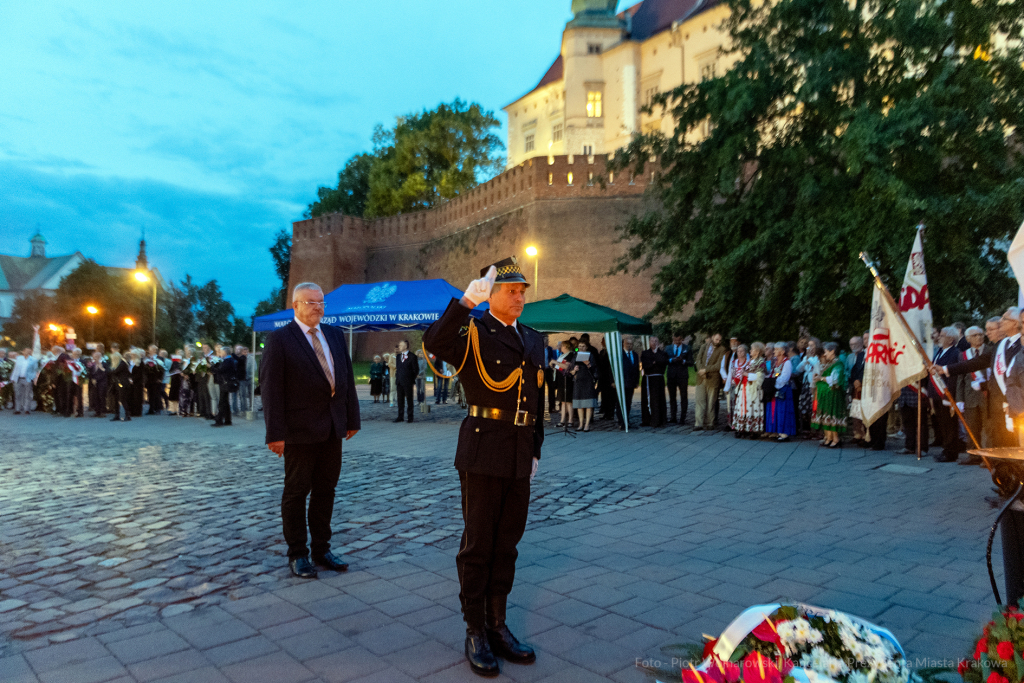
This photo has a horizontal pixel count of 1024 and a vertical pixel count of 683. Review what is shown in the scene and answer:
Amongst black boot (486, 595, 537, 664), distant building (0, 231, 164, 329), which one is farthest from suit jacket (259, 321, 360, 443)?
distant building (0, 231, 164, 329)

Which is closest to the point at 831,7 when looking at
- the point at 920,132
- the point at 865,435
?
the point at 920,132

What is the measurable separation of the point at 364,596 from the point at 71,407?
1817 centimetres

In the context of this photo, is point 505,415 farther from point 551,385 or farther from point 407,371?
point 407,371

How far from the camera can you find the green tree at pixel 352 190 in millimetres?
57125

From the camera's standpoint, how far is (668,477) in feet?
27.2

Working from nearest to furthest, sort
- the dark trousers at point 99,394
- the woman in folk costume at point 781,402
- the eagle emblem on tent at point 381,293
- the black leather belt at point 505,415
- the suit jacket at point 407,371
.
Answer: the black leather belt at point 505,415 → the woman in folk costume at point 781,402 → the eagle emblem on tent at point 381,293 → the suit jacket at point 407,371 → the dark trousers at point 99,394

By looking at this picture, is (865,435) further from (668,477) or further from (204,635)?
(204,635)

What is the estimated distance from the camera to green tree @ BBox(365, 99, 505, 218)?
48.2 m

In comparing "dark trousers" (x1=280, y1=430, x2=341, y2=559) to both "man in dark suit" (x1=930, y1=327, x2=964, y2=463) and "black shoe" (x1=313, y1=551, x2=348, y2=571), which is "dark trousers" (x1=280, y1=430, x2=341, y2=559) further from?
"man in dark suit" (x1=930, y1=327, x2=964, y2=463)

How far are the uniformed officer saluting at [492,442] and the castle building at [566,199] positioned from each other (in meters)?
31.7

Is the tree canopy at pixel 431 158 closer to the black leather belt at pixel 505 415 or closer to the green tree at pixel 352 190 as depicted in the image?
the green tree at pixel 352 190

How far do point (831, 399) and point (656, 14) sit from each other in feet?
146

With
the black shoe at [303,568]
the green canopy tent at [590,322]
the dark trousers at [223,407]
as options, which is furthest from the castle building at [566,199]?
the black shoe at [303,568]

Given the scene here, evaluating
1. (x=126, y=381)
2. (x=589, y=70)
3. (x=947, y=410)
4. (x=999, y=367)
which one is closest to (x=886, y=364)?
(x=999, y=367)
